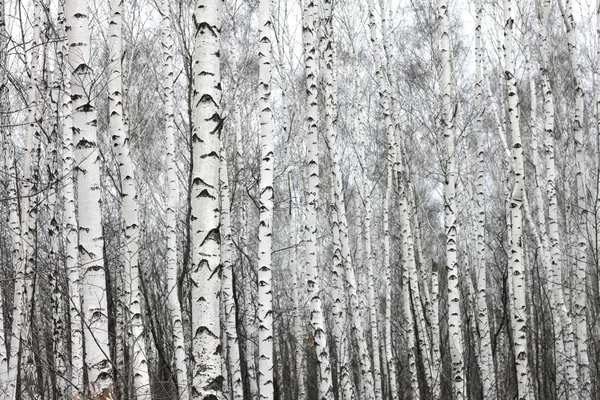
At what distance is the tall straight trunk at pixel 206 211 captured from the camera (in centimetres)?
338

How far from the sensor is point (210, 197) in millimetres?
3551

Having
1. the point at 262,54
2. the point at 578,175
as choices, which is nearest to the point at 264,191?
the point at 262,54

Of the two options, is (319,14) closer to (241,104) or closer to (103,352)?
(241,104)

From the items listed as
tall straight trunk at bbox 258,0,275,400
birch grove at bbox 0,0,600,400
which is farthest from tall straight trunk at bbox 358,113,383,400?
tall straight trunk at bbox 258,0,275,400

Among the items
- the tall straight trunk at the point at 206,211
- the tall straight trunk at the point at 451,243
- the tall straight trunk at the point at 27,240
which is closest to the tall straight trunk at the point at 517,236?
the tall straight trunk at the point at 451,243

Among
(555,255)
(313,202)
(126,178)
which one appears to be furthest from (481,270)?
(126,178)

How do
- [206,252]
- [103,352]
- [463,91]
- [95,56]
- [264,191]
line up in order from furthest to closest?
[463,91]
[95,56]
[264,191]
[103,352]
[206,252]

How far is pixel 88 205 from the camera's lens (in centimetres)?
447

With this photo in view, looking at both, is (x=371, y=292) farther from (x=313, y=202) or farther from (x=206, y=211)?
(x=206, y=211)

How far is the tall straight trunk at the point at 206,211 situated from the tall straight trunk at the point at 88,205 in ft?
3.90

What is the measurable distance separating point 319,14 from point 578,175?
3893 millimetres

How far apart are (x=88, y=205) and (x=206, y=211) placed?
1.36 m

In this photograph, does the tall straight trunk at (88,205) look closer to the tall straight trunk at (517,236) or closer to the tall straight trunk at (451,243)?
the tall straight trunk at (451,243)

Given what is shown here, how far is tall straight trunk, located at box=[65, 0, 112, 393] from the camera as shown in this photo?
172 inches
